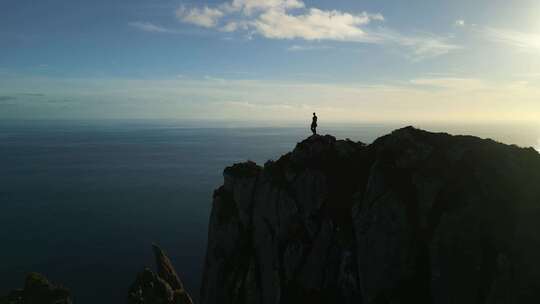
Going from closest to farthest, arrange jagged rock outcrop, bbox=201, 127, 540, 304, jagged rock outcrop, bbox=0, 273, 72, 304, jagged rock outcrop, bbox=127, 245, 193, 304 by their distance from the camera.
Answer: jagged rock outcrop, bbox=201, 127, 540, 304 → jagged rock outcrop, bbox=127, 245, 193, 304 → jagged rock outcrop, bbox=0, 273, 72, 304

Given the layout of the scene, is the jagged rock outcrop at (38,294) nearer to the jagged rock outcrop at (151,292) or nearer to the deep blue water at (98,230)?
the jagged rock outcrop at (151,292)

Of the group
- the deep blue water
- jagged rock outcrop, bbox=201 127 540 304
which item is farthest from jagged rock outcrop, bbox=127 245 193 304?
the deep blue water

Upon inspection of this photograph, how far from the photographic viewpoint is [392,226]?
84.5 feet

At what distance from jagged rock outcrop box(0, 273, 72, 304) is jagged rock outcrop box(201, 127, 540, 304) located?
27809 mm

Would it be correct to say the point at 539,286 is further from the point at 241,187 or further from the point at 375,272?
the point at 241,187

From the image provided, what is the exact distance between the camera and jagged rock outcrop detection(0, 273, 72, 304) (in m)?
53.0

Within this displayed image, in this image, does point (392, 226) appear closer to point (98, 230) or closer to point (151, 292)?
point (151, 292)

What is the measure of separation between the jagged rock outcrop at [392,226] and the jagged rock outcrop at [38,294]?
1095 inches


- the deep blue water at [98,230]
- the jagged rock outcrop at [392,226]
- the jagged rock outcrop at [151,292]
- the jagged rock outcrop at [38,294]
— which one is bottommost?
the deep blue water at [98,230]

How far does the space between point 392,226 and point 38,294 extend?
164ft

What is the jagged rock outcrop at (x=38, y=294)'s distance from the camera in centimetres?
5297

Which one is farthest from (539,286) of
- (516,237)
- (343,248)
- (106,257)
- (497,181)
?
(106,257)

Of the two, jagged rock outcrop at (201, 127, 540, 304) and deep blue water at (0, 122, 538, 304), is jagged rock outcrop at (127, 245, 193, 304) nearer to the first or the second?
jagged rock outcrop at (201, 127, 540, 304)

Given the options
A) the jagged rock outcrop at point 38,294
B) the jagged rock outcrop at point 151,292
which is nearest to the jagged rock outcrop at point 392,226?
the jagged rock outcrop at point 151,292
